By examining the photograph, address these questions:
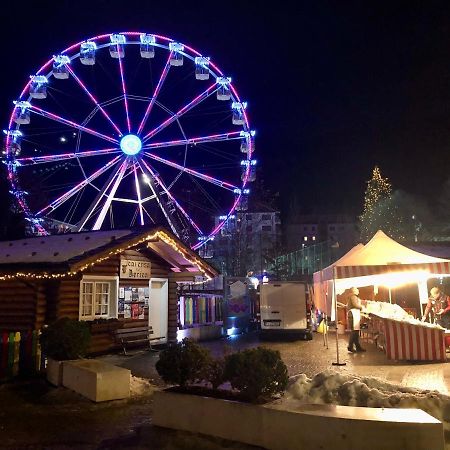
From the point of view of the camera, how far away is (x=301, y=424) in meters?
5.52

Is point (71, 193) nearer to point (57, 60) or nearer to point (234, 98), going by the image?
point (57, 60)

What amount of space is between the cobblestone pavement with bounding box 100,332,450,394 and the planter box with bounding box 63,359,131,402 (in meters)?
1.65

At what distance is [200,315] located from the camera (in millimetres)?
23172

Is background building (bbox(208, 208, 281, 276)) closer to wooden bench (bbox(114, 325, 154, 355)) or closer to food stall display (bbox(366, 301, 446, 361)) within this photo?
wooden bench (bbox(114, 325, 154, 355))

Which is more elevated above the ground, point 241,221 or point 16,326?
point 241,221

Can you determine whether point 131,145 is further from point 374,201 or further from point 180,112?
point 374,201

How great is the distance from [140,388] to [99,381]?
114 cm

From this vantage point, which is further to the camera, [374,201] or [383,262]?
[374,201]

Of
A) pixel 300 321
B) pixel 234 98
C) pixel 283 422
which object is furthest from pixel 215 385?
pixel 234 98

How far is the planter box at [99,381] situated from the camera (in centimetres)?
865

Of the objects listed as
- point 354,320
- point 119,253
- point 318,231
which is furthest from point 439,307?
point 318,231

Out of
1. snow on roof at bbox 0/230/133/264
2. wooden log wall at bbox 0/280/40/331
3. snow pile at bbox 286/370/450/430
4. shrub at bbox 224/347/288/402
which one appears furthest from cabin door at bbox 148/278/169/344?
shrub at bbox 224/347/288/402

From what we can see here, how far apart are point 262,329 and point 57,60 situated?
15.2 metres

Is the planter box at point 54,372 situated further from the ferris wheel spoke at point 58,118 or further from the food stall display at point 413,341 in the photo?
the ferris wheel spoke at point 58,118
